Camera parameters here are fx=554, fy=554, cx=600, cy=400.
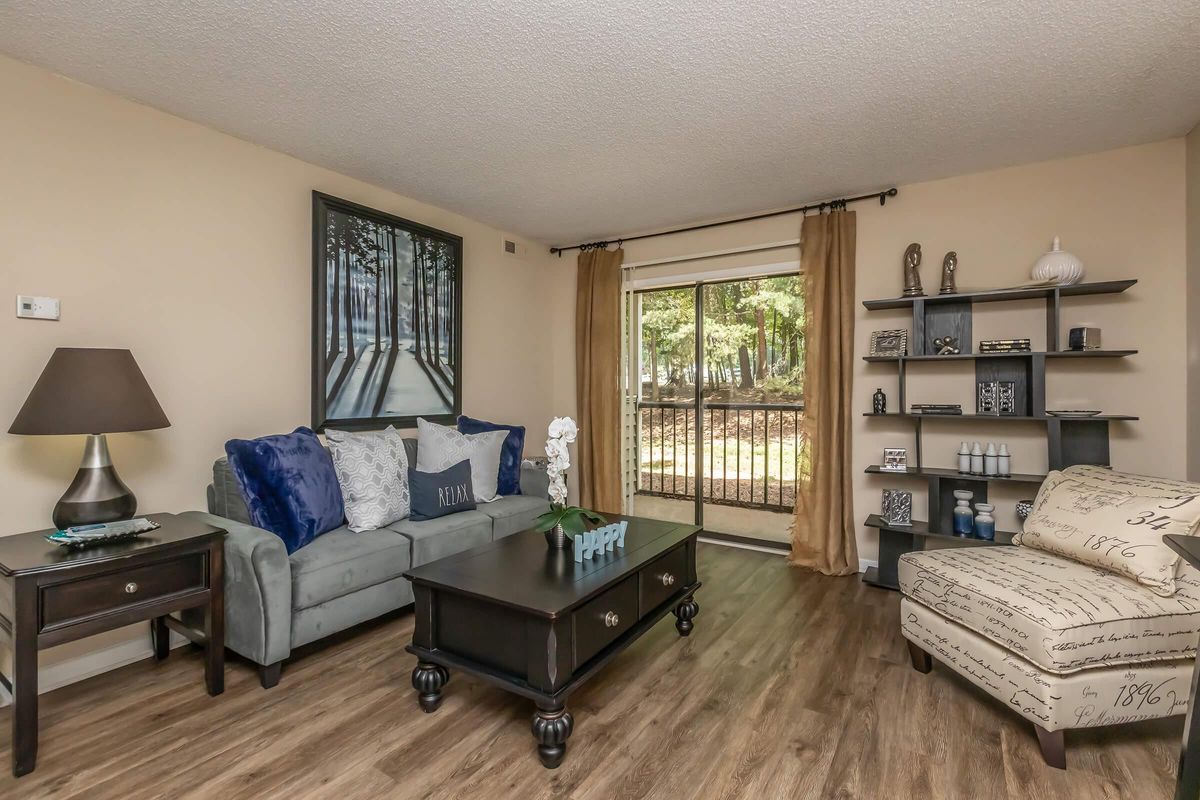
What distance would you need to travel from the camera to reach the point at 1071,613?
1759mm

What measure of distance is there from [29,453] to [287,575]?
1.15 m

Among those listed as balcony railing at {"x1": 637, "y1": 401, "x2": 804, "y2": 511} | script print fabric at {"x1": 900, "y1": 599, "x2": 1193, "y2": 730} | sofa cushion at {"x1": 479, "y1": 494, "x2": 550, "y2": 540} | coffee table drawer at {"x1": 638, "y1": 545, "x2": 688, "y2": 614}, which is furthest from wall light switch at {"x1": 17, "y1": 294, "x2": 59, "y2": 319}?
script print fabric at {"x1": 900, "y1": 599, "x2": 1193, "y2": 730}

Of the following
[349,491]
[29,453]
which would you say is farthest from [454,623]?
[29,453]

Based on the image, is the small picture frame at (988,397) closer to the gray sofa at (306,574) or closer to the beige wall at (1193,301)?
the beige wall at (1193,301)

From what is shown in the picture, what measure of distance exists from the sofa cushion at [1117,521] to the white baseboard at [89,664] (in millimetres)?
3884

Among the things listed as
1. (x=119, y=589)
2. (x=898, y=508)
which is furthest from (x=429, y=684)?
(x=898, y=508)

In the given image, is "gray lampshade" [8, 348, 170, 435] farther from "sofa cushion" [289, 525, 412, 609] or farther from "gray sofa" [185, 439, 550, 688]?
"sofa cushion" [289, 525, 412, 609]

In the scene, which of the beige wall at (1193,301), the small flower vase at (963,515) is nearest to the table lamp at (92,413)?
the small flower vase at (963,515)

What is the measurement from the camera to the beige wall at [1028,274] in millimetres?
2916

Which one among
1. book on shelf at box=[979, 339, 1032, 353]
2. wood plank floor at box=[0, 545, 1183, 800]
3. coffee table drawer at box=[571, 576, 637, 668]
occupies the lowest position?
wood plank floor at box=[0, 545, 1183, 800]

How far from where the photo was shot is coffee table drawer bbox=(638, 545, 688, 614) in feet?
7.64

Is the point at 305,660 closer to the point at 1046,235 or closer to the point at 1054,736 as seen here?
the point at 1054,736

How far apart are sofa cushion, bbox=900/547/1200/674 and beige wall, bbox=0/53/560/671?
335 cm

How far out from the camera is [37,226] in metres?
2.23
